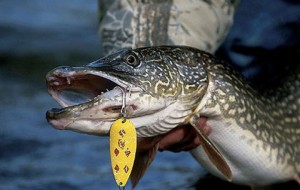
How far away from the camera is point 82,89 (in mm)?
3006

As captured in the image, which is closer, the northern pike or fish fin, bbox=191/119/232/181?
the northern pike

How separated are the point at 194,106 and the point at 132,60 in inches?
10.0

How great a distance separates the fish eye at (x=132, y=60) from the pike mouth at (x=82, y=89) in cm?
9

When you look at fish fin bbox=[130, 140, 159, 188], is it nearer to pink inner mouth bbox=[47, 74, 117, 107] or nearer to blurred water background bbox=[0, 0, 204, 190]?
pink inner mouth bbox=[47, 74, 117, 107]

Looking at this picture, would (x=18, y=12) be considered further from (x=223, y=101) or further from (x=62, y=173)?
(x=223, y=101)

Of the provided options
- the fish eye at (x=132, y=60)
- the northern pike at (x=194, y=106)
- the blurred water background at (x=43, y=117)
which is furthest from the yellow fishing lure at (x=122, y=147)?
the blurred water background at (x=43, y=117)

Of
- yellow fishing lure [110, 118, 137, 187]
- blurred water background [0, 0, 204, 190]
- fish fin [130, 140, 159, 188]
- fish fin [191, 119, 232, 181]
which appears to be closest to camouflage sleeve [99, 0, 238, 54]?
blurred water background [0, 0, 204, 190]

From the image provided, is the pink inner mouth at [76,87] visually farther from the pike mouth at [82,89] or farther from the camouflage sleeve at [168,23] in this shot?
the camouflage sleeve at [168,23]

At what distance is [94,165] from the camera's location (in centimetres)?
482

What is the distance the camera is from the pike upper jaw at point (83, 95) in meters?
2.90

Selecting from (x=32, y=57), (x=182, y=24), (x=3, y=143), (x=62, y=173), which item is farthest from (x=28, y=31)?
(x=182, y=24)

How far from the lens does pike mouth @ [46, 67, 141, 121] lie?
2904 mm

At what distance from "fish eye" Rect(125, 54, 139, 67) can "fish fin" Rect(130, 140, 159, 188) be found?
36cm

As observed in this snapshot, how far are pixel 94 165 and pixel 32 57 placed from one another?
7.45 feet
